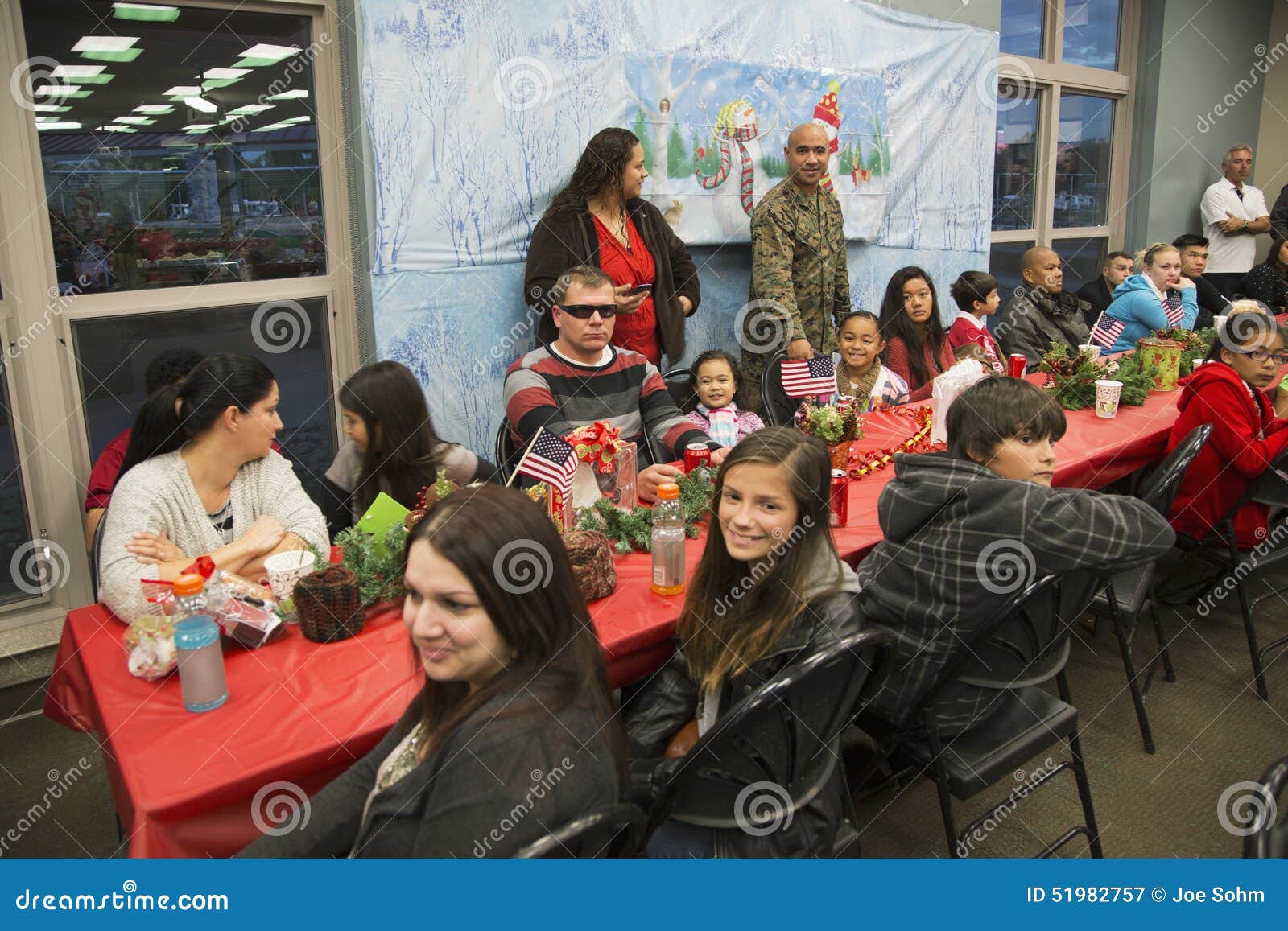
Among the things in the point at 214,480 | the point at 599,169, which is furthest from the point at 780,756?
the point at 599,169

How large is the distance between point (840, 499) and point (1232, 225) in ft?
22.0

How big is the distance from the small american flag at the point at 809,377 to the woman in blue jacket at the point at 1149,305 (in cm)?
181

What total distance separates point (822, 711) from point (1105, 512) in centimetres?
76

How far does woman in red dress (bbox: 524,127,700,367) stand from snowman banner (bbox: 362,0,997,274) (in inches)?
8.2

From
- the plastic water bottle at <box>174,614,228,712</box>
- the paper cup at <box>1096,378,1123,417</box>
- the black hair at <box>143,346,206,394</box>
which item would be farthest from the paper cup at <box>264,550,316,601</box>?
the paper cup at <box>1096,378,1123,417</box>

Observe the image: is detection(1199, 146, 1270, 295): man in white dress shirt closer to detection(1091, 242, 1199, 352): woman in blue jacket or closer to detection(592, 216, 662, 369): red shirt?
detection(1091, 242, 1199, 352): woman in blue jacket

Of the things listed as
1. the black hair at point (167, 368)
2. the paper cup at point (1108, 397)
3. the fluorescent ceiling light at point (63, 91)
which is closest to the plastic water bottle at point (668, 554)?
the black hair at point (167, 368)

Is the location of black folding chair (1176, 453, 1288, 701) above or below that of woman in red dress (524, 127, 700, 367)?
below

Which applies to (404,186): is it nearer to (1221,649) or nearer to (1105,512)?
(1105,512)

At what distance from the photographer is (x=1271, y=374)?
3.04 metres

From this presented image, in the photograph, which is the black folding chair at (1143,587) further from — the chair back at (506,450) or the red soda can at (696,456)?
the chair back at (506,450)

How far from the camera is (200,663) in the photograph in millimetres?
1558

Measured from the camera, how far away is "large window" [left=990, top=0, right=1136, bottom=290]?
6902 millimetres

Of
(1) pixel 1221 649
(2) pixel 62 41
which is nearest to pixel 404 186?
(2) pixel 62 41
